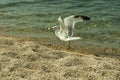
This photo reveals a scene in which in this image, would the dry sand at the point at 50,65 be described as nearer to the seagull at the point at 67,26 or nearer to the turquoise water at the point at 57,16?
the seagull at the point at 67,26

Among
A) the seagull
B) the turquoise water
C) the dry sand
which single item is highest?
the seagull

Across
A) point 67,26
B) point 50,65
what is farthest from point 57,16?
point 50,65

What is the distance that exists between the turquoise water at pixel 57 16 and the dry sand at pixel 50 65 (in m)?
2.01

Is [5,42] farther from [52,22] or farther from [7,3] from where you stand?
[7,3]

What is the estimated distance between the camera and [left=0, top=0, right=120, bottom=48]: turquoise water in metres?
12.3

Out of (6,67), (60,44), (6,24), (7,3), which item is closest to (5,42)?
(60,44)

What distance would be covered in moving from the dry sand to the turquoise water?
2012mm

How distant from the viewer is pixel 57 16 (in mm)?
15367

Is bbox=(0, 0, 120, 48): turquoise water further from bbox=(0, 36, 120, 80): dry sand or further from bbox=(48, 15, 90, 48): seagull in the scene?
bbox=(0, 36, 120, 80): dry sand

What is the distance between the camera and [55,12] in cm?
1611

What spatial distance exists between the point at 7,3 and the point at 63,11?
152 inches

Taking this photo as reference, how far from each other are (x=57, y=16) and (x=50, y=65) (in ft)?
23.0

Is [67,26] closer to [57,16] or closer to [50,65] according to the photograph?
[50,65]

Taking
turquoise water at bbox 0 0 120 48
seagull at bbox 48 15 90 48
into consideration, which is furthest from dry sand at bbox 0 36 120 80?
turquoise water at bbox 0 0 120 48
